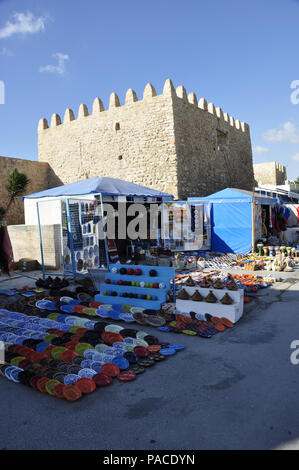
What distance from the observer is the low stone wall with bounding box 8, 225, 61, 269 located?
8.98 m

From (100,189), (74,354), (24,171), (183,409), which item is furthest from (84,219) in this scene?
(24,171)

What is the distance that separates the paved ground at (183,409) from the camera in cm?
237

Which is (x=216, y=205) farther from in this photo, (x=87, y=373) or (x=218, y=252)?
(x=87, y=373)

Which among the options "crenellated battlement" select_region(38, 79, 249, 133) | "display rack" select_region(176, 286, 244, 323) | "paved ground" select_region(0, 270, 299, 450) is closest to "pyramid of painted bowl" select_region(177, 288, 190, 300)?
"display rack" select_region(176, 286, 244, 323)

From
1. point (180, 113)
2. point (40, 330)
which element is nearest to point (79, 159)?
point (180, 113)

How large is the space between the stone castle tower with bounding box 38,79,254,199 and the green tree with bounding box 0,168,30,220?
7.20ft

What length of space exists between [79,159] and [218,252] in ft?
29.6

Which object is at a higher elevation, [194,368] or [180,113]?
[180,113]

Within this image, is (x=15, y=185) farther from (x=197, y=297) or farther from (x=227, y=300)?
(x=227, y=300)

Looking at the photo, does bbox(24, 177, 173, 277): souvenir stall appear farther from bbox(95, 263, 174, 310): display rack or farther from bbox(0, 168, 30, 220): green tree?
bbox(0, 168, 30, 220): green tree

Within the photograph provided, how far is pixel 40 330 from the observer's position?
463 centimetres

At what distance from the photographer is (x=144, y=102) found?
1468cm

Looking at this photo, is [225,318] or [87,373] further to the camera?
[225,318]

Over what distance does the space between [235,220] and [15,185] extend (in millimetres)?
10795
